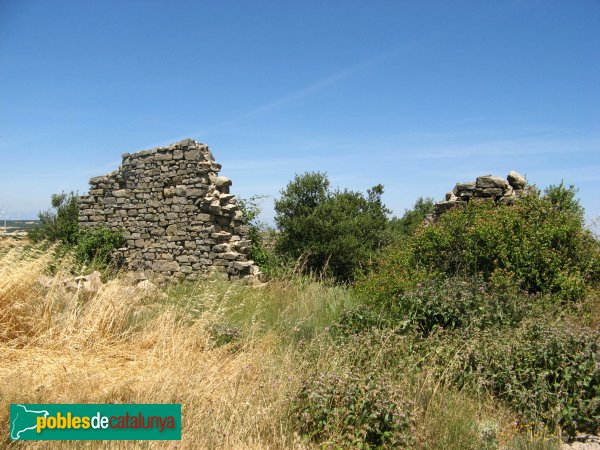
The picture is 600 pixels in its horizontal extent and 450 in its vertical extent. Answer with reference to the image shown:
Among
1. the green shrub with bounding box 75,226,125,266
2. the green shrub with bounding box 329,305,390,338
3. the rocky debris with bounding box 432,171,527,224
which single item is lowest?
the green shrub with bounding box 329,305,390,338

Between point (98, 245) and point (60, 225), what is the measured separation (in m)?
2.62

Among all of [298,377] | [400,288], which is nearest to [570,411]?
[298,377]

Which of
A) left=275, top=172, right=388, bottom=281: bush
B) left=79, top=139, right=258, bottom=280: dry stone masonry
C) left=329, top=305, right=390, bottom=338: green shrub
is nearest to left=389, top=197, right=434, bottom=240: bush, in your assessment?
left=275, top=172, right=388, bottom=281: bush

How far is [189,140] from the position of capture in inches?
484

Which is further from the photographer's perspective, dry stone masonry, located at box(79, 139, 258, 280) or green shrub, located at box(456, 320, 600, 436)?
dry stone masonry, located at box(79, 139, 258, 280)

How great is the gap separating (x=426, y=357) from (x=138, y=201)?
9927mm

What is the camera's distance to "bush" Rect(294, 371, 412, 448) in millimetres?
3797

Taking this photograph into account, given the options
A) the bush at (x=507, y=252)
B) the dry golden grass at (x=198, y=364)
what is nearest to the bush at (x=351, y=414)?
the dry golden grass at (x=198, y=364)

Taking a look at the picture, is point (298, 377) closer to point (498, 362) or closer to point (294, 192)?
point (498, 362)

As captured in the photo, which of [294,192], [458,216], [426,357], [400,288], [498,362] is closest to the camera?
[498,362]

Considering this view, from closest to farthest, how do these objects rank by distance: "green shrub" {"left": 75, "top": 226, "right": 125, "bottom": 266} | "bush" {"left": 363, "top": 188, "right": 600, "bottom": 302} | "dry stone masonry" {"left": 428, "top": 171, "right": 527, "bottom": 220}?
"bush" {"left": 363, "top": 188, "right": 600, "bottom": 302}, "dry stone masonry" {"left": 428, "top": 171, "right": 527, "bottom": 220}, "green shrub" {"left": 75, "top": 226, "right": 125, "bottom": 266}

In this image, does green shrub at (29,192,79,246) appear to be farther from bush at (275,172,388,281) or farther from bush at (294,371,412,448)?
bush at (294,371,412,448)

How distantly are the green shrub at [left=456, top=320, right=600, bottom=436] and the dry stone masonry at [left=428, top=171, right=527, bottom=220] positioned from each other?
5.48 metres

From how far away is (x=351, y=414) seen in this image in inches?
159
